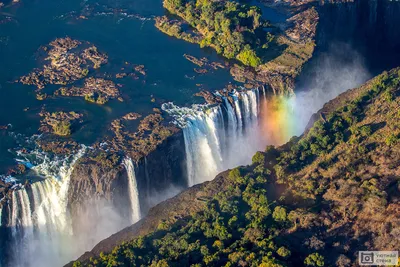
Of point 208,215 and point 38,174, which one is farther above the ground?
point 38,174

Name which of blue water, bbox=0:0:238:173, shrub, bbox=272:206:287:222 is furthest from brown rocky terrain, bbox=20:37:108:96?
shrub, bbox=272:206:287:222

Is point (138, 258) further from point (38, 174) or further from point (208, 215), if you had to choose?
point (38, 174)

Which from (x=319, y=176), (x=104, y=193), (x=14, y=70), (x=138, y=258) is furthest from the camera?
(x=14, y=70)

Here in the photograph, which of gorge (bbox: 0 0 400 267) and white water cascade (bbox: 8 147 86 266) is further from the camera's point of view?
gorge (bbox: 0 0 400 267)

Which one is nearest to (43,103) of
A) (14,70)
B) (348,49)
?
(14,70)

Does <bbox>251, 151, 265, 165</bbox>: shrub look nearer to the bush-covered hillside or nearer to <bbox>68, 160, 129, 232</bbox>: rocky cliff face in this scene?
the bush-covered hillside

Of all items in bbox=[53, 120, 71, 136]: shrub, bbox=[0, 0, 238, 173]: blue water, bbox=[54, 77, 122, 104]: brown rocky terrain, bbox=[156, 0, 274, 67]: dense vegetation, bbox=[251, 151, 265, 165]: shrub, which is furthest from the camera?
bbox=[156, 0, 274, 67]: dense vegetation
